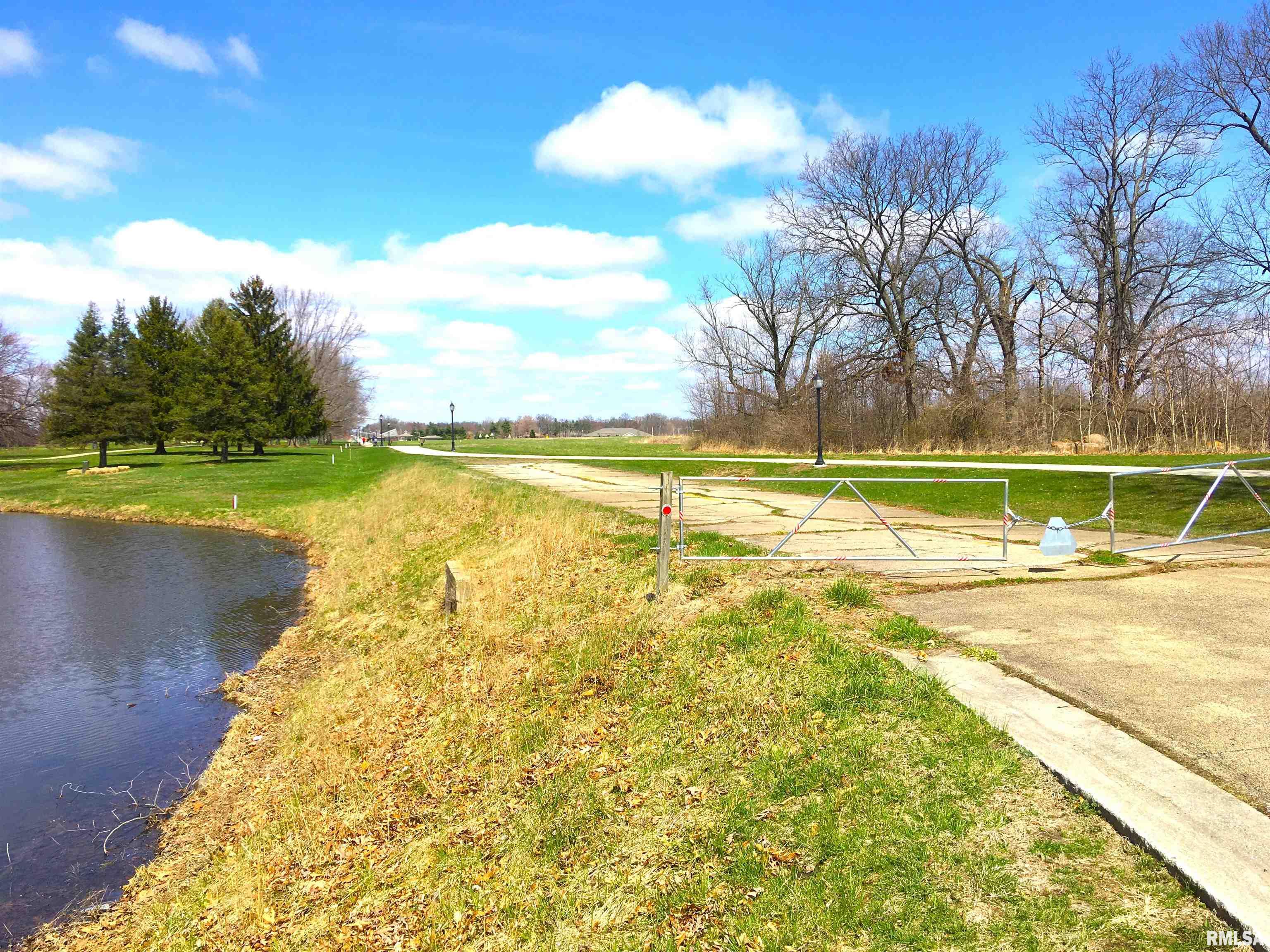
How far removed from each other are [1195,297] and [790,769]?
1222 inches

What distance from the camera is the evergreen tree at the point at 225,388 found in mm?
45938

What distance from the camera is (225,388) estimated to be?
45938 millimetres

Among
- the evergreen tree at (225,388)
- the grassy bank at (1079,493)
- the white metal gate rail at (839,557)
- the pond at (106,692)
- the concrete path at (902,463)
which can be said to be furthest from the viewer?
the evergreen tree at (225,388)

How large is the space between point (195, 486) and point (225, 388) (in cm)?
1493

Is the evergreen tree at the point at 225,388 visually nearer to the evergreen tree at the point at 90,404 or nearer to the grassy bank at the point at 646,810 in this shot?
the evergreen tree at the point at 90,404

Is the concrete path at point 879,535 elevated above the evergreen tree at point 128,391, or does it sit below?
below

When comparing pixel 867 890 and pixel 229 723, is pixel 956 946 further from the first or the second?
pixel 229 723

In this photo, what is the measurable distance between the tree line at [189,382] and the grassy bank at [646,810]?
42.1 m

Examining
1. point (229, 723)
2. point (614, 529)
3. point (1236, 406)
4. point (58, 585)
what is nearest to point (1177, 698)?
point (614, 529)

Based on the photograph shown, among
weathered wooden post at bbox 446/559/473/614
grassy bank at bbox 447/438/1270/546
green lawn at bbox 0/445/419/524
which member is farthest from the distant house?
weathered wooden post at bbox 446/559/473/614

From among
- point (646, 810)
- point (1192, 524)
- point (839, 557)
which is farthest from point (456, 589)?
point (1192, 524)

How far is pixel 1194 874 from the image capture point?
331cm

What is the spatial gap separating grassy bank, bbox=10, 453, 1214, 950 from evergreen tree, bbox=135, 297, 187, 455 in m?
46.5

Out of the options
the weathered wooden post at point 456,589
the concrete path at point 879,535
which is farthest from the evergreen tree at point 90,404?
the weathered wooden post at point 456,589
